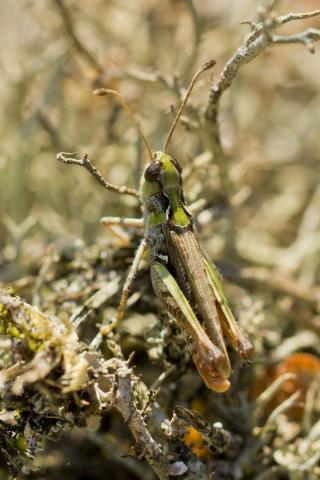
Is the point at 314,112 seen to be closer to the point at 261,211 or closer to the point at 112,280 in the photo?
the point at 261,211

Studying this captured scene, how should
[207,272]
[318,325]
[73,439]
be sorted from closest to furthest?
[207,272] < [73,439] < [318,325]

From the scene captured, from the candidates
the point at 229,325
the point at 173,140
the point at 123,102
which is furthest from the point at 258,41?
the point at 173,140

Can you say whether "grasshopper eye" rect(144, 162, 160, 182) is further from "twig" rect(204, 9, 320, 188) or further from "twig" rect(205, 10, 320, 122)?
"twig" rect(205, 10, 320, 122)

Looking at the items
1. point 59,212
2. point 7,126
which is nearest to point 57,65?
point 7,126

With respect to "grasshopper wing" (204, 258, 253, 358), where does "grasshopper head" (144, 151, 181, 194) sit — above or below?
above

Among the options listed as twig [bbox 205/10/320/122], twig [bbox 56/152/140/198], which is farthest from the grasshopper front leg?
twig [bbox 205/10/320/122]

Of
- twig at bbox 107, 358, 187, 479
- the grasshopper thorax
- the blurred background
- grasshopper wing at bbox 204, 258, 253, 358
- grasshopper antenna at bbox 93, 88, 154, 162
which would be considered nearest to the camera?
twig at bbox 107, 358, 187, 479

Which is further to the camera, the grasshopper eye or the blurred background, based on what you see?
the blurred background
